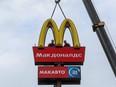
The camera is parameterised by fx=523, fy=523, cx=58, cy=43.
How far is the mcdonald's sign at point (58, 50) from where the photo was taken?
46312 millimetres

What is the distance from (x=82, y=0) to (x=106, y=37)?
3.70 meters

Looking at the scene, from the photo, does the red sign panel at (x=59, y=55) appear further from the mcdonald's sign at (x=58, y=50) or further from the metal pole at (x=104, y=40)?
the metal pole at (x=104, y=40)

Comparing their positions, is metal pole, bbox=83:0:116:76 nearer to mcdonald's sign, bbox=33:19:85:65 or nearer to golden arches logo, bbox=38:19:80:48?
golden arches logo, bbox=38:19:80:48

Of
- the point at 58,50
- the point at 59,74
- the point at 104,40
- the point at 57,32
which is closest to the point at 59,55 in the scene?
the point at 58,50

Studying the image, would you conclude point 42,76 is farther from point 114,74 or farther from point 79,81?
point 114,74

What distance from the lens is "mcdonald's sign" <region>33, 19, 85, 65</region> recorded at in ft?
152

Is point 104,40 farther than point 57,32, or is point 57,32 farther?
point 57,32

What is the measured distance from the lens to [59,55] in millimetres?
47000

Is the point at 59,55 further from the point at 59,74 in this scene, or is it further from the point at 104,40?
the point at 104,40

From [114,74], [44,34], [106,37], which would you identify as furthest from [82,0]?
[44,34]

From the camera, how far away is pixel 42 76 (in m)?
46.1

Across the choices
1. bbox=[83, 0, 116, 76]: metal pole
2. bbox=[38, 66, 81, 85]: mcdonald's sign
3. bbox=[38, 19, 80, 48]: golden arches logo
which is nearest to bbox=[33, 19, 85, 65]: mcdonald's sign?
bbox=[38, 19, 80, 48]: golden arches logo

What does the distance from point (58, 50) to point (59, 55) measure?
1.52 feet

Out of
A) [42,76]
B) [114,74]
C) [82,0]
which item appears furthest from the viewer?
[42,76]
